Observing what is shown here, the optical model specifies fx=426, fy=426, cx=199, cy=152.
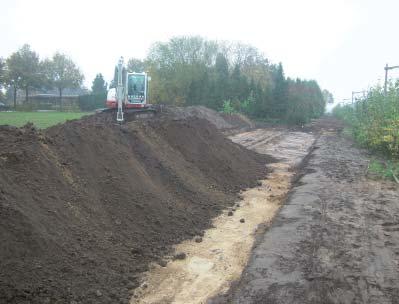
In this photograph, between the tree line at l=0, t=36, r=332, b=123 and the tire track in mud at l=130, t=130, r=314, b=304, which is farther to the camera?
the tree line at l=0, t=36, r=332, b=123

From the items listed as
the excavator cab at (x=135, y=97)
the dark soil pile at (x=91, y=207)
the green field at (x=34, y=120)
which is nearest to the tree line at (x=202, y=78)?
the green field at (x=34, y=120)

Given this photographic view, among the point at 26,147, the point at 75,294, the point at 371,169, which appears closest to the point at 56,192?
the point at 26,147

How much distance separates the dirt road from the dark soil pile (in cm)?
147

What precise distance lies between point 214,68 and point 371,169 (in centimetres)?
4194

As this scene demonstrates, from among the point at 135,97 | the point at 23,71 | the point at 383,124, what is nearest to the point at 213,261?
the point at 383,124

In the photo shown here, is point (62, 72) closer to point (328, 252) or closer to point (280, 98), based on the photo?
point (280, 98)

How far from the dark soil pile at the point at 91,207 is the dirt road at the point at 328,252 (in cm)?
147

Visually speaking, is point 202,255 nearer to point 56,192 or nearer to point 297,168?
point 56,192

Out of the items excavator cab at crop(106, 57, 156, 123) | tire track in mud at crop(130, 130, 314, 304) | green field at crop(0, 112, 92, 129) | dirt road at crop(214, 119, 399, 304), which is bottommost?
tire track in mud at crop(130, 130, 314, 304)

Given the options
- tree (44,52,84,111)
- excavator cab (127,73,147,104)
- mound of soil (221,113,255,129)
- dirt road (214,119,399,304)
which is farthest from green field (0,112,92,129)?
tree (44,52,84,111)

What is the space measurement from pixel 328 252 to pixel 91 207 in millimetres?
3575

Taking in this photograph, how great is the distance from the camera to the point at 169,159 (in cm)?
1052

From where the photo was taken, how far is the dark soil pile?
471 centimetres

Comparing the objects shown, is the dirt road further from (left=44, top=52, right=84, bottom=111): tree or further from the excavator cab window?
(left=44, top=52, right=84, bottom=111): tree
